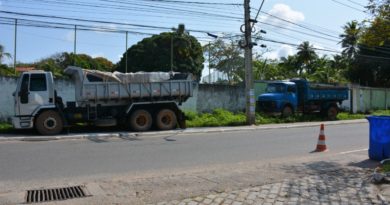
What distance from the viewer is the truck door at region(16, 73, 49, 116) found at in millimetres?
17609

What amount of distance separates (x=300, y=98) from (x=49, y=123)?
17.6 m

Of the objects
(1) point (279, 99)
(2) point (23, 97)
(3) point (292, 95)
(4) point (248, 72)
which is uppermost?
(4) point (248, 72)

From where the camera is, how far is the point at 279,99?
28.3m

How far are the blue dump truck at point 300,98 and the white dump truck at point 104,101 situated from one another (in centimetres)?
878

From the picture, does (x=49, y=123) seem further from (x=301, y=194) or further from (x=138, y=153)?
(x=301, y=194)

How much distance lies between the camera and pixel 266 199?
6934 mm

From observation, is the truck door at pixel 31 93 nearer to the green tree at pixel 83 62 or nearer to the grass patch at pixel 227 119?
the grass patch at pixel 227 119

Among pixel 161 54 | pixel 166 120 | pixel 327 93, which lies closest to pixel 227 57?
pixel 161 54

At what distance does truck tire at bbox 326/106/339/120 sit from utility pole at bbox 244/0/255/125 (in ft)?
27.4

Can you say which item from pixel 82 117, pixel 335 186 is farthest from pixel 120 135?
pixel 335 186

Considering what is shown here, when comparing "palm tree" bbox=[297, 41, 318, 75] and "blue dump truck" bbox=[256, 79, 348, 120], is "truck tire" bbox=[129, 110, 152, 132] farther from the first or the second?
"palm tree" bbox=[297, 41, 318, 75]

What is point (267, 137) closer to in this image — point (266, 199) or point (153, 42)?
→ point (266, 199)

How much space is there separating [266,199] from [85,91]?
13.1m

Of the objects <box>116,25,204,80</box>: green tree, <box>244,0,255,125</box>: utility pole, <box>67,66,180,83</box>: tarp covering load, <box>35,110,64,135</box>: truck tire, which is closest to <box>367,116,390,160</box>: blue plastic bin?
<box>67,66,180,83</box>: tarp covering load
